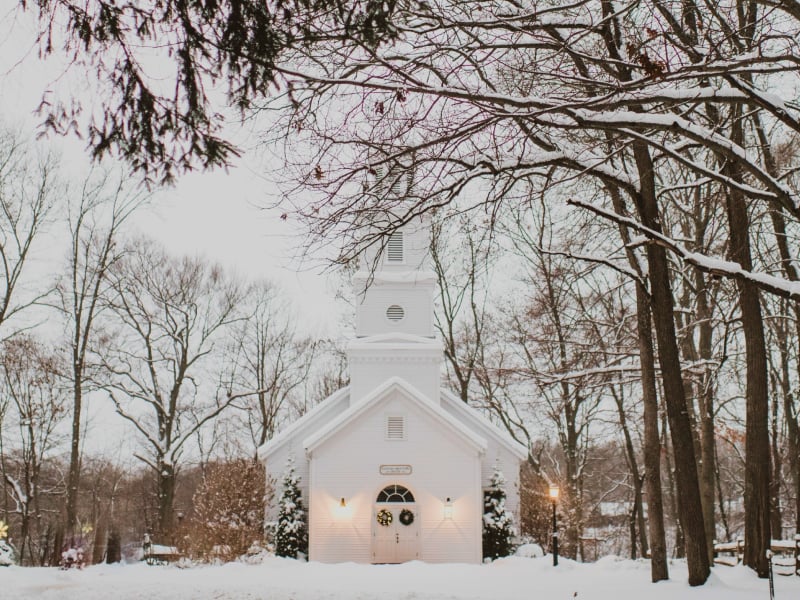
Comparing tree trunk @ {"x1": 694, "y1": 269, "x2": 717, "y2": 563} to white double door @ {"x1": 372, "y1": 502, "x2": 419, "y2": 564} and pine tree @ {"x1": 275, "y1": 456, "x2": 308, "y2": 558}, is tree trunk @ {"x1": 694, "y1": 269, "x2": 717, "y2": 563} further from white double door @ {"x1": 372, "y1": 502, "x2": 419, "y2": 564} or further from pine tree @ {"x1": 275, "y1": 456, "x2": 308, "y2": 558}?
pine tree @ {"x1": 275, "y1": 456, "x2": 308, "y2": 558}

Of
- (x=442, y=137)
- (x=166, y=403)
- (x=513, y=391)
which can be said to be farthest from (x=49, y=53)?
(x=166, y=403)

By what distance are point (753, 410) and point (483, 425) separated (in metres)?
16.6

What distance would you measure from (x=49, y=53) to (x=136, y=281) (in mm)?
27091

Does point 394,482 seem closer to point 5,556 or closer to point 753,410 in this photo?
point 5,556

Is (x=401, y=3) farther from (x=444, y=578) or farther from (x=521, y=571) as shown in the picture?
(x=521, y=571)

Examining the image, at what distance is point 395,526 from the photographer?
2514 centimetres

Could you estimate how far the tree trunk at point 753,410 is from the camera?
12.3 metres

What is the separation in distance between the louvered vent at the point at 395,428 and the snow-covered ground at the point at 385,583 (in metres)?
5.55

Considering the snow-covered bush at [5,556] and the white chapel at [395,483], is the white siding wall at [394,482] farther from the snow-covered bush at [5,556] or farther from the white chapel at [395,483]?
the snow-covered bush at [5,556]

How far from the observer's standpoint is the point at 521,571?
1905cm

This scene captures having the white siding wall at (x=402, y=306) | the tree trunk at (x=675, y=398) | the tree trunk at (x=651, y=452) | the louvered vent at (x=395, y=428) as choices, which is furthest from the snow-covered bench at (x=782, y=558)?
the white siding wall at (x=402, y=306)

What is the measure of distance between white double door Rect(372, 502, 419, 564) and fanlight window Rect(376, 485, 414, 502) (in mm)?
183

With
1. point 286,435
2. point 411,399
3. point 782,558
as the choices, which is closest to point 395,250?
point 411,399

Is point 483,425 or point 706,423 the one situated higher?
point 483,425
